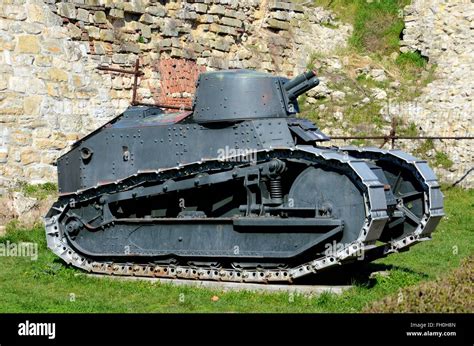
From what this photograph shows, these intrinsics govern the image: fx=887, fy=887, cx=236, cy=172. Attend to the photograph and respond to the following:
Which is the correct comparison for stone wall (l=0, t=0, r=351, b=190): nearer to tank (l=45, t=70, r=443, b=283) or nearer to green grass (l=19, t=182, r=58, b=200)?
green grass (l=19, t=182, r=58, b=200)

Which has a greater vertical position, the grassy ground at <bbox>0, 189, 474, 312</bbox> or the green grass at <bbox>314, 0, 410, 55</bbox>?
the green grass at <bbox>314, 0, 410, 55</bbox>

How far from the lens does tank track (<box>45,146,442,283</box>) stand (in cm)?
1036

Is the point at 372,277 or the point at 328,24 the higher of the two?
the point at 328,24

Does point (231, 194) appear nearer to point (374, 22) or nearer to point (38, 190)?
point (38, 190)

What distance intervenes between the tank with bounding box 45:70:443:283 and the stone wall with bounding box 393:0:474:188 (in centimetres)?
853

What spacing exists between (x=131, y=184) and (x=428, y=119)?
1078cm

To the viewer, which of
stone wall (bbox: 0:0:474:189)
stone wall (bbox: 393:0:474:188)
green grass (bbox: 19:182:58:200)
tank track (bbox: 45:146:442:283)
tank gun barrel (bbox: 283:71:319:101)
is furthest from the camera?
stone wall (bbox: 393:0:474:188)

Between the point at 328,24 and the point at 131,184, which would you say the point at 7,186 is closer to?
the point at 131,184

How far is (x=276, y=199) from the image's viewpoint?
11359mm

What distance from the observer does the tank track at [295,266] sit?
34.0 ft

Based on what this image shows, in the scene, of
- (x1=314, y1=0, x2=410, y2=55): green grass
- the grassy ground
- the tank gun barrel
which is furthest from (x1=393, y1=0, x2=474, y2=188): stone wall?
the tank gun barrel

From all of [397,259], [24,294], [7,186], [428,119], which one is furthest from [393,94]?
[24,294]

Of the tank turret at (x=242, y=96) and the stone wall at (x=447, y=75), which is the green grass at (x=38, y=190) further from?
the stone wall at (x=447, y=75)

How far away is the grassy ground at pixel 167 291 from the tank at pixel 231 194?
43 cm
